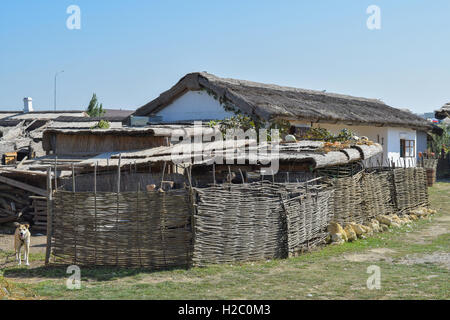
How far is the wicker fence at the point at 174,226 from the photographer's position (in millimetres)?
8961

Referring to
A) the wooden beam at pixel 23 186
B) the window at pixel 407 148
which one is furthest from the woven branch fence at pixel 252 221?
the window at pixel 407 148

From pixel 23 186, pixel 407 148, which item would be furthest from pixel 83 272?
pixel 407 148

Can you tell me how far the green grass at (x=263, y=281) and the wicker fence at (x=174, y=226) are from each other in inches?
10.3

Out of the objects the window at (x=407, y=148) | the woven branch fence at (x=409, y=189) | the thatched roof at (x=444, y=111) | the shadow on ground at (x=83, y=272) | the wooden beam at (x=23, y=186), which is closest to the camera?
the shadow on ground at (x=83, y=272)

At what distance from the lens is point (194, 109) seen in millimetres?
19125

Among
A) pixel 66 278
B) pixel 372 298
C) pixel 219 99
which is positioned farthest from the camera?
pixel 219 99

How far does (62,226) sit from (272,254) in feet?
12.5

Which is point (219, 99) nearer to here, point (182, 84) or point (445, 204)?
point (182, 84)

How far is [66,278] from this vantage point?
859 centimetres

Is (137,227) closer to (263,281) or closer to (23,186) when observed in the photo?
(263,281)

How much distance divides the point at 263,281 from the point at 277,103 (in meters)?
10.4

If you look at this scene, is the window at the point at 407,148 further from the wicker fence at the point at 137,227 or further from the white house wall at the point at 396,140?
Result: the wicker fence at the point at 137,227

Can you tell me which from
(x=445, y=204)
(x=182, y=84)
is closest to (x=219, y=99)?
(x=182, y=84)

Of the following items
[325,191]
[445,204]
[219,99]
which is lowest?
[445,204]
